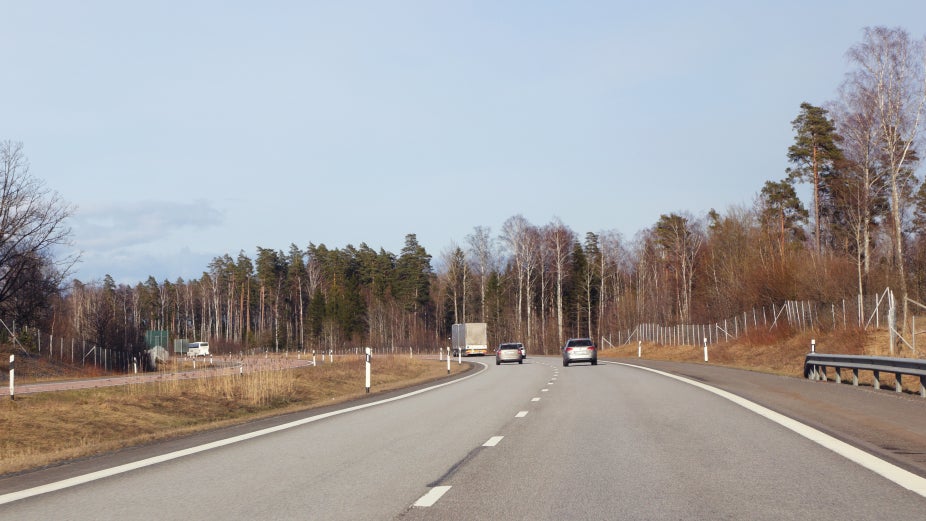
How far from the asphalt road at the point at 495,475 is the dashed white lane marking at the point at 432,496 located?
0.05ft

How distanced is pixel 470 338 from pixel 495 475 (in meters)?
72.3

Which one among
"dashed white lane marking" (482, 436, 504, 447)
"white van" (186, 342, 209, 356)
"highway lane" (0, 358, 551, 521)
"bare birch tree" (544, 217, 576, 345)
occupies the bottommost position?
"white van" (186, 342, 209, 356)

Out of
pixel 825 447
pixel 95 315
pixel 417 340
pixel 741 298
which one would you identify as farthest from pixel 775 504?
pixel 417 340

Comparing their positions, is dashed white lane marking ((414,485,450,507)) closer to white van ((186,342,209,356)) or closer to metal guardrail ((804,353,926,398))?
metal guardrail ((804,353,926,398))

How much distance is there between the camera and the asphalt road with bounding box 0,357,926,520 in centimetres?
727

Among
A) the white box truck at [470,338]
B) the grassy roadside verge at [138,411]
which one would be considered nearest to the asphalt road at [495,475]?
the grassy roadside verge at [138,411]

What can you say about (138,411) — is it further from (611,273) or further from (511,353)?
(611,273)

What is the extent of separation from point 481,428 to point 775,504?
729 cm

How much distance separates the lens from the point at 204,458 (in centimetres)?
1108

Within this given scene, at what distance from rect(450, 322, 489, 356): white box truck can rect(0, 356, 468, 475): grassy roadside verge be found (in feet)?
152

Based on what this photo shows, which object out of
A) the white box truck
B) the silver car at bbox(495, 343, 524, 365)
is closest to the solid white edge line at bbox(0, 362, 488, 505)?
the silver car at bbox(495, 343, 524, 365)

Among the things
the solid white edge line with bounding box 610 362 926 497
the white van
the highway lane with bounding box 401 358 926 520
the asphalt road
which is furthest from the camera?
the white van

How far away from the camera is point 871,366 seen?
861 inches

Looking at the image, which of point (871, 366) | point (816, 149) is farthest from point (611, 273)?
point (871, 366)
